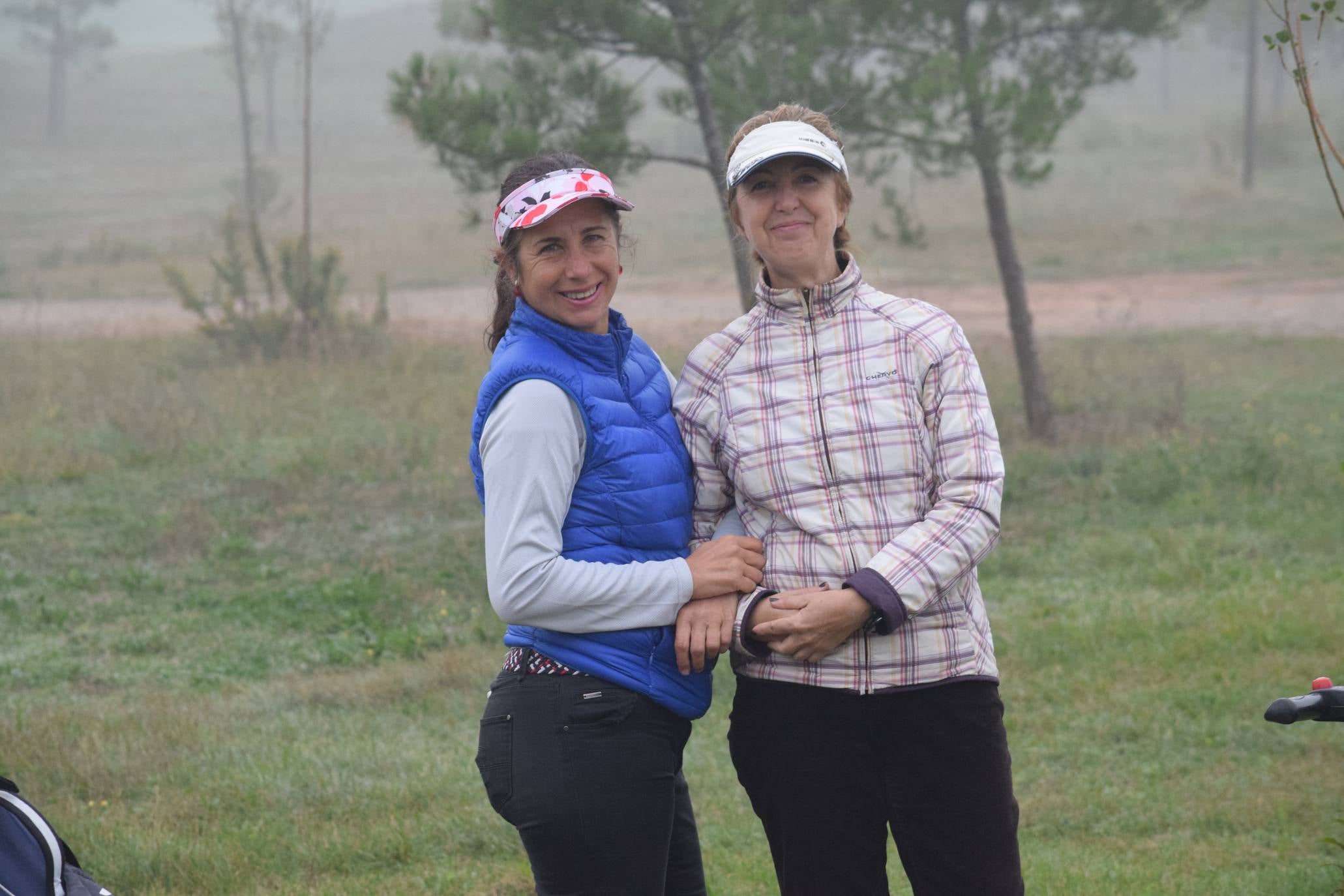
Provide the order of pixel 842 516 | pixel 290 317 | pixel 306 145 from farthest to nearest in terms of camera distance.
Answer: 1. pixel 306 145
2. pixel 290 317
3. pixel 842 516

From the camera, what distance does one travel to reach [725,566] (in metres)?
2.39

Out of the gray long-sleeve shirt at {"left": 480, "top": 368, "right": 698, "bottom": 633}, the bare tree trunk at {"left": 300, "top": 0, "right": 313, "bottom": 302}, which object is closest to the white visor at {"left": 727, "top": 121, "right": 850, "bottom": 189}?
the gray long-sleeve shirt at {"left": 480, "top": 368, "right": 698, "bottom": 633}

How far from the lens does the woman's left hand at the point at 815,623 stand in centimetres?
233

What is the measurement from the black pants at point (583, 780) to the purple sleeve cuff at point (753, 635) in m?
0.20

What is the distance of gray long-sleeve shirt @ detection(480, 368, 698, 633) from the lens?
7.34 feet

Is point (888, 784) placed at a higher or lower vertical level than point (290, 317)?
lower

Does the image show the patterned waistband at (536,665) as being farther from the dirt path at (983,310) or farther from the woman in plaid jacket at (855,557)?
the dirt path at (983,310)

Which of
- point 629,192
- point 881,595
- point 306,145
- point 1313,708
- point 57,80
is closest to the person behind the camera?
point 1313,708

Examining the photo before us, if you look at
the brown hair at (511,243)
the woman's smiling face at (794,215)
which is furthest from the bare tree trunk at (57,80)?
the woman's smiling face at (794,215)

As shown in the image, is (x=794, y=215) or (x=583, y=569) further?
(x=794, y=215)

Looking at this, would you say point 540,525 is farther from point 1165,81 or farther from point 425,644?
point 1165,81

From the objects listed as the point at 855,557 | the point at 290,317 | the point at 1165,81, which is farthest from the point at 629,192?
the point at 1165,81

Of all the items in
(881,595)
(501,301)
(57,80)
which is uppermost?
(57,80)

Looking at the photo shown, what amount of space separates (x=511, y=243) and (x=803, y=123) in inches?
22.9
